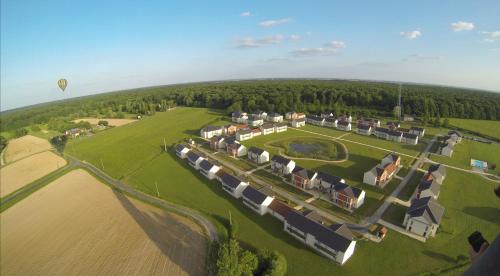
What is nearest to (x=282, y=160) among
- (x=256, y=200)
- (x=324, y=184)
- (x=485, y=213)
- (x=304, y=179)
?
(x=304, y=179)

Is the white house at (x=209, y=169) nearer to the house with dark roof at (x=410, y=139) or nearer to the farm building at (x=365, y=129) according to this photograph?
the farm building at (x=365, y=129)

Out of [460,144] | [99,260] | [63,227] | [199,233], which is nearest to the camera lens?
[99,260]

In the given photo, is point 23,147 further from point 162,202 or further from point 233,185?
point 233,185

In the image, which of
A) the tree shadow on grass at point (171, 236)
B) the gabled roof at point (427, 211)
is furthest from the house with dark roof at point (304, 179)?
the tree shadow on grass at point (171, 236)

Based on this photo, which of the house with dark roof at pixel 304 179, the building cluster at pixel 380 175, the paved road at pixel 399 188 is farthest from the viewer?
the building cluster at pixel 380 175

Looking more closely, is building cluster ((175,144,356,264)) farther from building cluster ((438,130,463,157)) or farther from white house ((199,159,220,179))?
building cluster ((438,130,463,157))

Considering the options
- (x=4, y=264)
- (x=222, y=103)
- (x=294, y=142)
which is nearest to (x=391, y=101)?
(x=294, y=142)

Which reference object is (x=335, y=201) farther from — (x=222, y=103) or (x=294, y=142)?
(x=222, y=103)

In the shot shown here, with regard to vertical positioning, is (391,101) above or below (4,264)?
above
